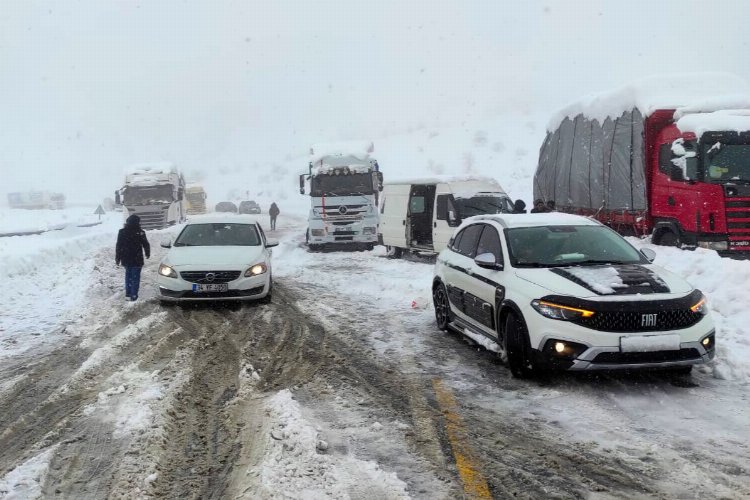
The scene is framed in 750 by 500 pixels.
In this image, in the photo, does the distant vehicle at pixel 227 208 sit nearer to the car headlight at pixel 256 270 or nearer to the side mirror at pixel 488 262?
the car headlight at pixel 256 270

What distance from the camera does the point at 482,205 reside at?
16.0 metres

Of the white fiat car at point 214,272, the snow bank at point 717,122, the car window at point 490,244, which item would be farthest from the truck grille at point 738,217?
the white fiat car at point 214,272

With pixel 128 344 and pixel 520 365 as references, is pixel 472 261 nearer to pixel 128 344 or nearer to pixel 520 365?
pixel 520 365

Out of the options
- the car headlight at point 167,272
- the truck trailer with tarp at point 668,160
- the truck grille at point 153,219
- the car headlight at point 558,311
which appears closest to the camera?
the car headlight at point 558,311

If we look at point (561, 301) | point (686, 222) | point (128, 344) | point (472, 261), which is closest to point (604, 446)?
point (561, 301)

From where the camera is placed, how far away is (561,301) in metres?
5.80

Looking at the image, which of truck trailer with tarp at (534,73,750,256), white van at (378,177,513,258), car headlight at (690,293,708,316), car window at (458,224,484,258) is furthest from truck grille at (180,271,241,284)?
truck trailer with tarp at (534,73,750,256)

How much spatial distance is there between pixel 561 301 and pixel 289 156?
399ft

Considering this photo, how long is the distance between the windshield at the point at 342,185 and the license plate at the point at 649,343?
50.1 feet

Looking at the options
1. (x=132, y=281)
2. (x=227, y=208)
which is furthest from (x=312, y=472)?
(x=227, y=208)

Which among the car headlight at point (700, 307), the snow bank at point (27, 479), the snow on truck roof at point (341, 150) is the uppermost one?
the snow on truck roof at point (341, 150)

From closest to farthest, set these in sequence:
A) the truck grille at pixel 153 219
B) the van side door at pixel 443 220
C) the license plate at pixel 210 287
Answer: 1. the license plate at pixel 210 287
2. the van side door at pixel 443 220
3. the truck grille at pixel 153 219

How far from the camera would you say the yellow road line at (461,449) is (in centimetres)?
389

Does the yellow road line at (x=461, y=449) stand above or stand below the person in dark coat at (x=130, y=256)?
below
